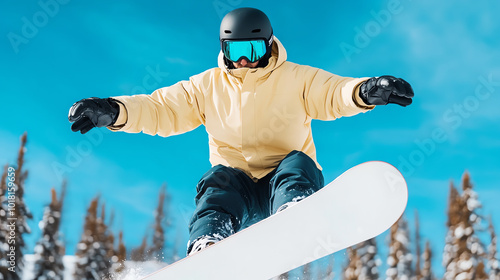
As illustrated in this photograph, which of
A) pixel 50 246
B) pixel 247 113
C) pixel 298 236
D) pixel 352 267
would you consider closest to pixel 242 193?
pixel 247 113

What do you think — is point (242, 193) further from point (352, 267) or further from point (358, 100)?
point (352, 267)

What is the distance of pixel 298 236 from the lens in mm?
2297

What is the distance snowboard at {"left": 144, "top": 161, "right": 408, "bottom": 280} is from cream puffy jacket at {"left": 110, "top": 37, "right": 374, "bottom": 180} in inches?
26.7

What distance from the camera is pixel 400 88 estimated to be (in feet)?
7.87

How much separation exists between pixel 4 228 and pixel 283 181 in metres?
11.2

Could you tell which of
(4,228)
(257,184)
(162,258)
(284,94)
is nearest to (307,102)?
(284,94)

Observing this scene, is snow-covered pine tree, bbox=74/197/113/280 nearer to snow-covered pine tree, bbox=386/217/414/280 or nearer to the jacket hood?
snow-covered pine tree, bbox=386/217/414/280

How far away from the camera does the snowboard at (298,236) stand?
88.9 inches

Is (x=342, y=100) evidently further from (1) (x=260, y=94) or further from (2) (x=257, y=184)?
(2) (x=257, y=184)

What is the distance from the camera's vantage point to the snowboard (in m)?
2.26

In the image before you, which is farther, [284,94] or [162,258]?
[162,258]

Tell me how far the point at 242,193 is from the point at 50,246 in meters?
11.2

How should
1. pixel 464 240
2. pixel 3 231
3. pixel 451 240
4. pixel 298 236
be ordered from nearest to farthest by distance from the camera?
1. pixel 298 236
2. pixel 464 240
3. pixel 451 240
4. pixel 3 231

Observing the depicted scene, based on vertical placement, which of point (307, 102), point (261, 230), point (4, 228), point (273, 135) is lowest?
point (261, 230)
